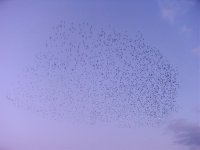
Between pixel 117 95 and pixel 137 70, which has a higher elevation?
pixel 137 70

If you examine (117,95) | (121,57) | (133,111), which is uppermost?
(121,57)

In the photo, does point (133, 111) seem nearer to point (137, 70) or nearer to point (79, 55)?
point (137, 70)

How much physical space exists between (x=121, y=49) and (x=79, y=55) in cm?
142

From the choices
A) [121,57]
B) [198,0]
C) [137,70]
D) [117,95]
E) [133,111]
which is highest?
[198,0]

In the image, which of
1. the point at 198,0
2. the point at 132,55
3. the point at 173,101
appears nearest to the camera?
the point at 198,0

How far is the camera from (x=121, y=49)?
6508 mm

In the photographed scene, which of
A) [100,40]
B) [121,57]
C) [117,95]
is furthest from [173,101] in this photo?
[100,40]

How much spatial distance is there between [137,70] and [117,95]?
3.46 feet

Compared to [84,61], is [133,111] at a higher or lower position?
lower

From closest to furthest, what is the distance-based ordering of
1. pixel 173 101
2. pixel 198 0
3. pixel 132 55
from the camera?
pixel 198 0 → pixel 173 101 → pixel 132 55

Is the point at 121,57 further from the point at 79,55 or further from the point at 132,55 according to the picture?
the point at 79,55

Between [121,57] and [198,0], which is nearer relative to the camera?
[198,0]

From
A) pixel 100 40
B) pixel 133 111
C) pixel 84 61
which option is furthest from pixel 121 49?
pixel 133 111

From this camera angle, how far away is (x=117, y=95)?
649 cm
